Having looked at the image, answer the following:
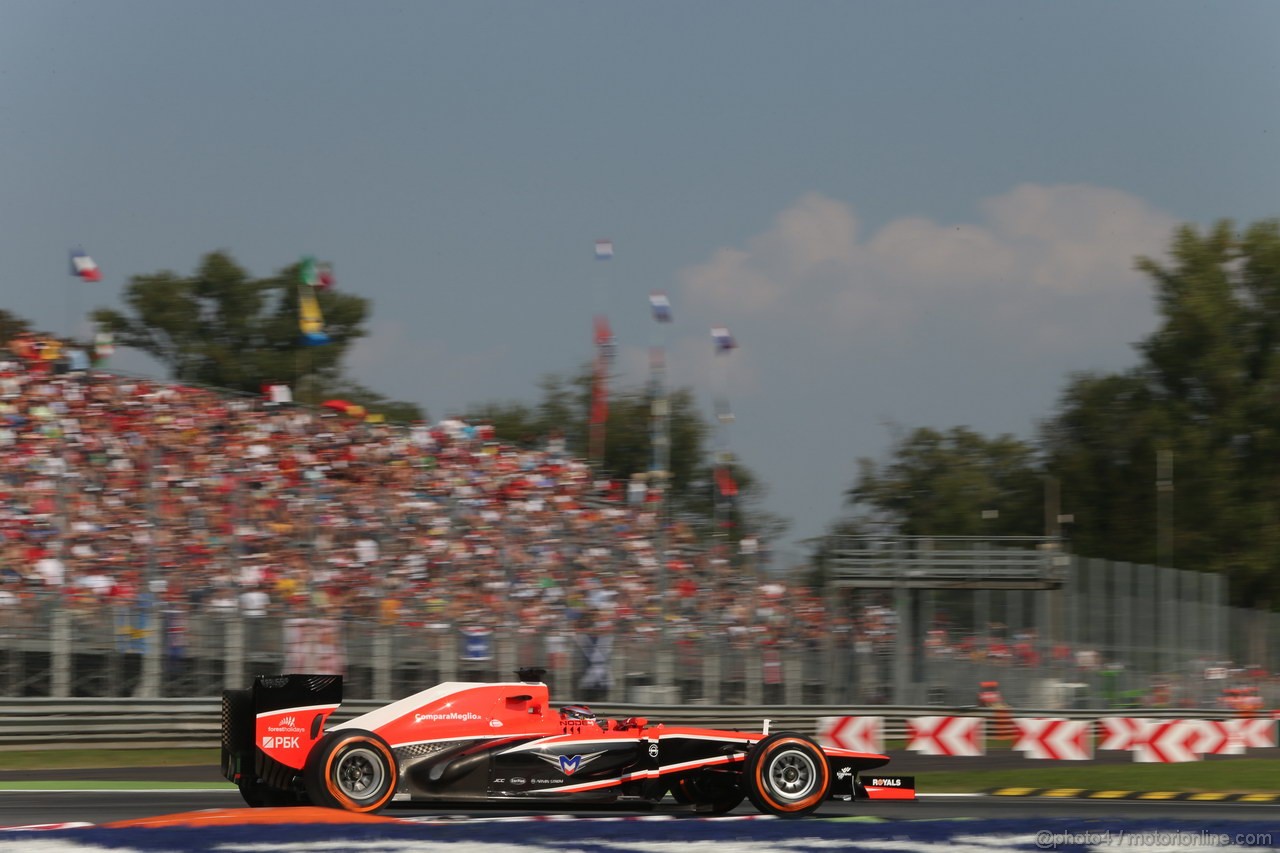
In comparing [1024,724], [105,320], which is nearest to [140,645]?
[1024,724]

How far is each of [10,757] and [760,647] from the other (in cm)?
980

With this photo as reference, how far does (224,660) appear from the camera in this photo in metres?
17.6

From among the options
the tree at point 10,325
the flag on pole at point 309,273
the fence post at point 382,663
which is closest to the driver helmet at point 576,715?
the fence post at point 382,663

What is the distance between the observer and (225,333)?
169 feet

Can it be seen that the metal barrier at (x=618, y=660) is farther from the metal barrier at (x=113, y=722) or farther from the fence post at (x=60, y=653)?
the metal barrier at (x=113, y=722)

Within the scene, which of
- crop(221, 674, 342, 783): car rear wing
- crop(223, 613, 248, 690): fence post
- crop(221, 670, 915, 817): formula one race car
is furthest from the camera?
crop(223, 613, 248, 690): fence post

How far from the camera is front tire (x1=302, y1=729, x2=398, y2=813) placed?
10.4m

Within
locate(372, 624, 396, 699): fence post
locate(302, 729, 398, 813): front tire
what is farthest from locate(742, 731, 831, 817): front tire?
locate(372, 624, 396, 699): fence post

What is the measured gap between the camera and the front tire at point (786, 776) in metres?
10.8

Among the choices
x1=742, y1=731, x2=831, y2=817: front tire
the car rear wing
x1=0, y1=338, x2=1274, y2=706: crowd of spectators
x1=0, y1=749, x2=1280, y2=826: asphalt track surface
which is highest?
x1=0, y1=338, x2=1274, y2=706: crowd of spectators

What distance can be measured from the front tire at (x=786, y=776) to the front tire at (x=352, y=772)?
7.94 feet

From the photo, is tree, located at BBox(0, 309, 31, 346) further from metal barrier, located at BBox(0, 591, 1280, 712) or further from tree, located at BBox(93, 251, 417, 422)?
metal barrier, located at BBox(0, 591, 1280, 712)

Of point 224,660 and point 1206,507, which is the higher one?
point 1206,507

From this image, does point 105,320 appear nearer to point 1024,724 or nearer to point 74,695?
point 74,695
